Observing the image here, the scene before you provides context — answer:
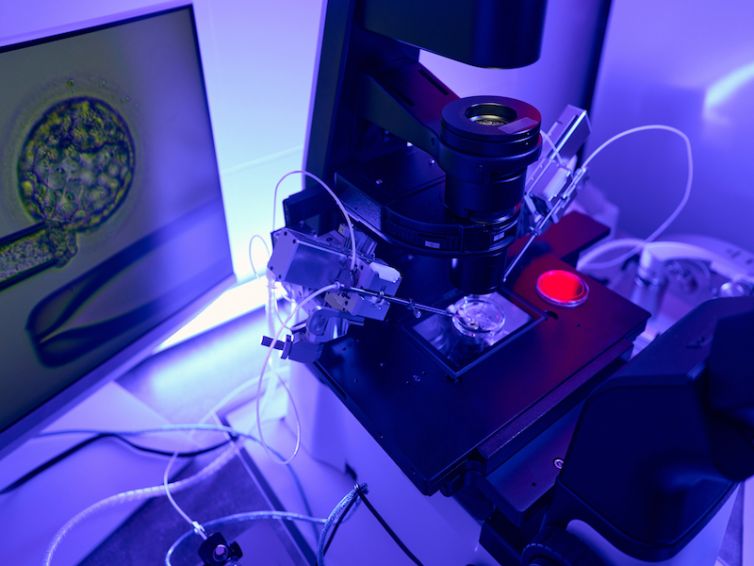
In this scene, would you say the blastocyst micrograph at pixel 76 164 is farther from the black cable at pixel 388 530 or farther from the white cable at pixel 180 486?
Result: the black cable at pixel 388 530

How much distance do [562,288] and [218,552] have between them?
0.59 m

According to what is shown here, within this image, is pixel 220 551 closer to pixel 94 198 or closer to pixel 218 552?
pixel 218 552

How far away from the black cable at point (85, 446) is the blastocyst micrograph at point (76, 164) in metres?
0.39

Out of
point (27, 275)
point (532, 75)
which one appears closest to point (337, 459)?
point (27, 275)

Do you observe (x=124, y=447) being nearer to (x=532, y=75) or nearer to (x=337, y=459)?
(x=337, y=459)

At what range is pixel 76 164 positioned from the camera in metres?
0.61

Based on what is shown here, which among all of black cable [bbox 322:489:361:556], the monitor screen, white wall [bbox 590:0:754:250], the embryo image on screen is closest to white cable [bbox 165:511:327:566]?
black cable [bbox 322:489:361:556]

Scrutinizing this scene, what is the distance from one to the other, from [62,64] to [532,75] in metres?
1.15

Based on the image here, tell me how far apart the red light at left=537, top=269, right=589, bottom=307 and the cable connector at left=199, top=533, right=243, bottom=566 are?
0.54m

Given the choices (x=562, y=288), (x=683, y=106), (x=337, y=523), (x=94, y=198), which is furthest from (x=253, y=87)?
(x=683, y=106)

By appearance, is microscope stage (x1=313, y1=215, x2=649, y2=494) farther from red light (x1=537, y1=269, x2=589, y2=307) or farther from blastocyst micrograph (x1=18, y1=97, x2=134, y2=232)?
blastocyst micrograph (x1=18, y1=97, x2=134, y2=232)

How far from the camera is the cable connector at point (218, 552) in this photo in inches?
27.7

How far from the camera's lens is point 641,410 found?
485 millimetres

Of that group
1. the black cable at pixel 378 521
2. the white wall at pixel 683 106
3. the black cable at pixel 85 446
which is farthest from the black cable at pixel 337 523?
the white wall at pixel 683 106
